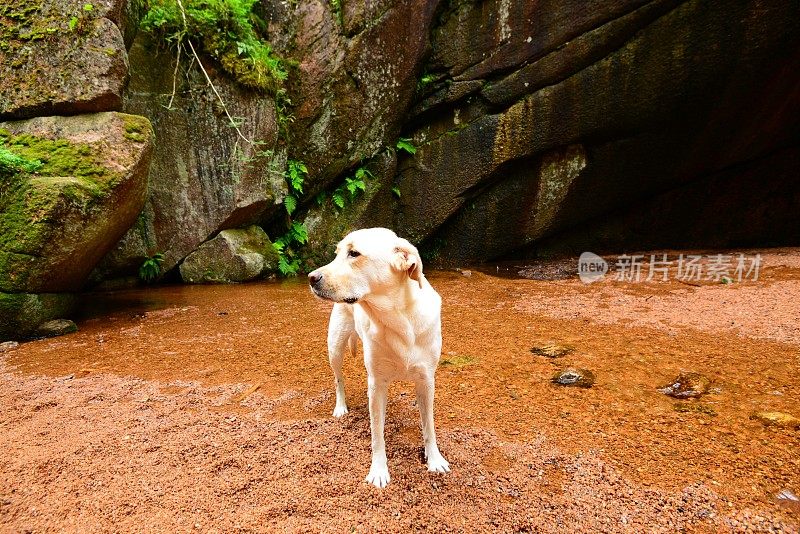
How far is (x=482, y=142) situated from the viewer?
1040cm

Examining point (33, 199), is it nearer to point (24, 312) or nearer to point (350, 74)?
point (24, 312)

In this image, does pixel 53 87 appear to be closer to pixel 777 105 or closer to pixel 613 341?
pixel 613 341

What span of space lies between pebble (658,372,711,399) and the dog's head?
2689 mm

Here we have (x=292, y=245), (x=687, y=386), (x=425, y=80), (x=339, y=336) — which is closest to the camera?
(x=339, y=336)

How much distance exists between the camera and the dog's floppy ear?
2.24 metres

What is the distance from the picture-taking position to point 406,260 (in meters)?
2.27

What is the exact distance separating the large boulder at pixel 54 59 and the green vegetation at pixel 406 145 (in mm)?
6888

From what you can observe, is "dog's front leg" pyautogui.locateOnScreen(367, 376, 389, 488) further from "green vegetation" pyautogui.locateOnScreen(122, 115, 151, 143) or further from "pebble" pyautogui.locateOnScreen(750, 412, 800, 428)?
"green vegetation" pyautogui.locateOnScreen(122, 115, 151, 143)

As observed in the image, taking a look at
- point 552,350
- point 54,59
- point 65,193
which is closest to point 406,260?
point 552,350

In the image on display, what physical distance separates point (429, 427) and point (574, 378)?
180 cm

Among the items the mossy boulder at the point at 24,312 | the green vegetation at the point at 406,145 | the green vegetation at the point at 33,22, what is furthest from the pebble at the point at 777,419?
the green vegetation at the point at 406,145

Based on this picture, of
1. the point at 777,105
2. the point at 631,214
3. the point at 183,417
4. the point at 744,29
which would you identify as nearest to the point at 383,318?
the point at 183,417

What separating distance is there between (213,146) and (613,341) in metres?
9.56

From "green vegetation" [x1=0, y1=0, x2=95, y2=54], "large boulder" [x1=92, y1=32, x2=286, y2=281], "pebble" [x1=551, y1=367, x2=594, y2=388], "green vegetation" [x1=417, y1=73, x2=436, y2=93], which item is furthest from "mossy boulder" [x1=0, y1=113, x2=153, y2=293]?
"green vegetation" [x1=417, y1=73, x2=436, y2=93]
